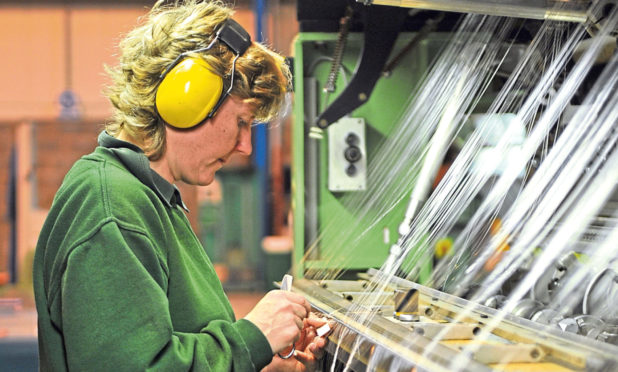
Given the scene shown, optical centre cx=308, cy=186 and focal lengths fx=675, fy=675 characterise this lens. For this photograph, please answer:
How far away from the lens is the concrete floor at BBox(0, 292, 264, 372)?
553 centimetres

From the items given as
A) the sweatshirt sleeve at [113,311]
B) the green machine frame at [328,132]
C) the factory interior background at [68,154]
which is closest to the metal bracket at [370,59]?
the green machine frame at [328,132]

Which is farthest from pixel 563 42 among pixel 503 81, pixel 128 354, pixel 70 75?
pixel 70 75

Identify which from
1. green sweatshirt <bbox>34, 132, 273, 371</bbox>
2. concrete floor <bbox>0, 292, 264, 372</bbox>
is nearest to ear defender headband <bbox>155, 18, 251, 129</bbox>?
green sweatshirt <bbox>34, 132, 273, 371</bbox>

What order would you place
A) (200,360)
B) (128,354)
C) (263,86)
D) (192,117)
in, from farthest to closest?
(263,86), (192,117), (200,360), (128,354)

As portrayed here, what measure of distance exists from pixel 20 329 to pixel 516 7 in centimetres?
601

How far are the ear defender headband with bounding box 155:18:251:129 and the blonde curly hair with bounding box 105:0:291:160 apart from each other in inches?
0.9

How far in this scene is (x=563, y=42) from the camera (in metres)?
2.01

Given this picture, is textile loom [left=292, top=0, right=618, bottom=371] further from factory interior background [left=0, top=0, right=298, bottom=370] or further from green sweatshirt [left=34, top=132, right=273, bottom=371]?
factory interior background [left=0, top=0, right=298, bottom=370]

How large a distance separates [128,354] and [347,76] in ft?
6.59

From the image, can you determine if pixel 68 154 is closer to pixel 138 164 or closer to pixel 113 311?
pixel 138 164

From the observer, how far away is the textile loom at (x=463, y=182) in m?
1.58

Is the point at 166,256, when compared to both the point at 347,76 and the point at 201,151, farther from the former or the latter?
the point at 347,76

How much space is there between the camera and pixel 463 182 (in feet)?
6.73

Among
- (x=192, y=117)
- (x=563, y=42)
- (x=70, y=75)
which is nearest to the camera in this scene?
(x=192, y=117)
